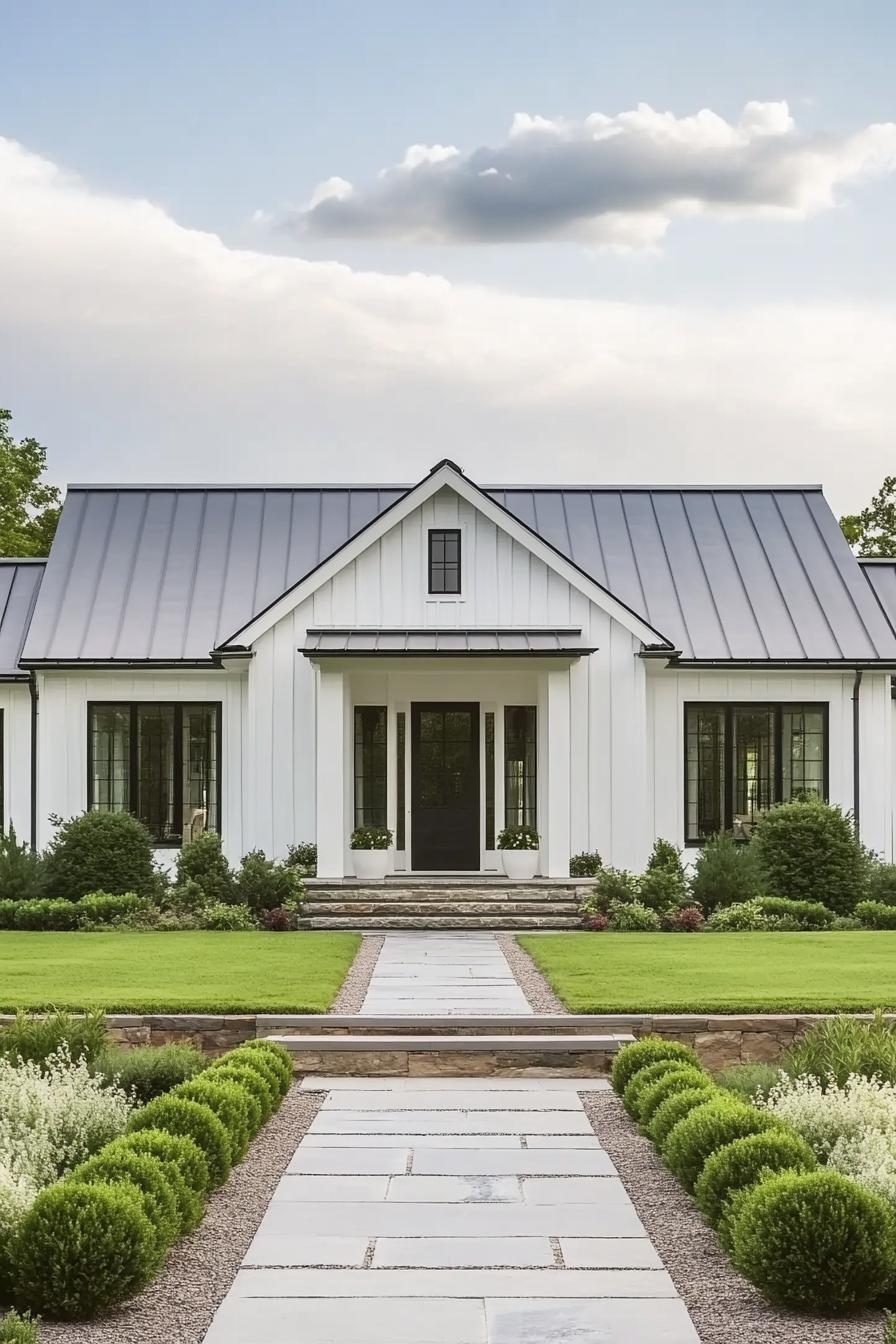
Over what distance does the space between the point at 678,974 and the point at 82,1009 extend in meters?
5.38

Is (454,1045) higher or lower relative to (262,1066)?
lower

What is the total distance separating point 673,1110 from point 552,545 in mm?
13716

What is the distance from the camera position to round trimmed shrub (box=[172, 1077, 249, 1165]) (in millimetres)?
7414

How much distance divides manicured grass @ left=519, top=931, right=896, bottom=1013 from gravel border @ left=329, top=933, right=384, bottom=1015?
1.70 m

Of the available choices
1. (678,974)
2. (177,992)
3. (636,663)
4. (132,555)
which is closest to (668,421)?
(636,663)

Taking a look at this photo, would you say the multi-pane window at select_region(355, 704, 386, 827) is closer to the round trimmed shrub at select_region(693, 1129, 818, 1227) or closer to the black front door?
the black front door

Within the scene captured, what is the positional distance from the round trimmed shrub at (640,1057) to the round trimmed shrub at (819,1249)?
3317 mm

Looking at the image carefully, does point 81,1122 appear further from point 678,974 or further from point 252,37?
point 252,37

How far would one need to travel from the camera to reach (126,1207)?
5.52m

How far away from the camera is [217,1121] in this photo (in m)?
7.10

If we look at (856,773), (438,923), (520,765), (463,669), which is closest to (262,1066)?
(438,923)

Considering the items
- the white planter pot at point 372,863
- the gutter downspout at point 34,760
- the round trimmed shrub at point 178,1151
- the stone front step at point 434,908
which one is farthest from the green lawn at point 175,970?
the gutter downspout at point 34,760

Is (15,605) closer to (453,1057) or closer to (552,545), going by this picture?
(552,545)

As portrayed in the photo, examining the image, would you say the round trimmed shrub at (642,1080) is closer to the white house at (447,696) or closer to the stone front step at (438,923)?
the stone front step at (438,923)
